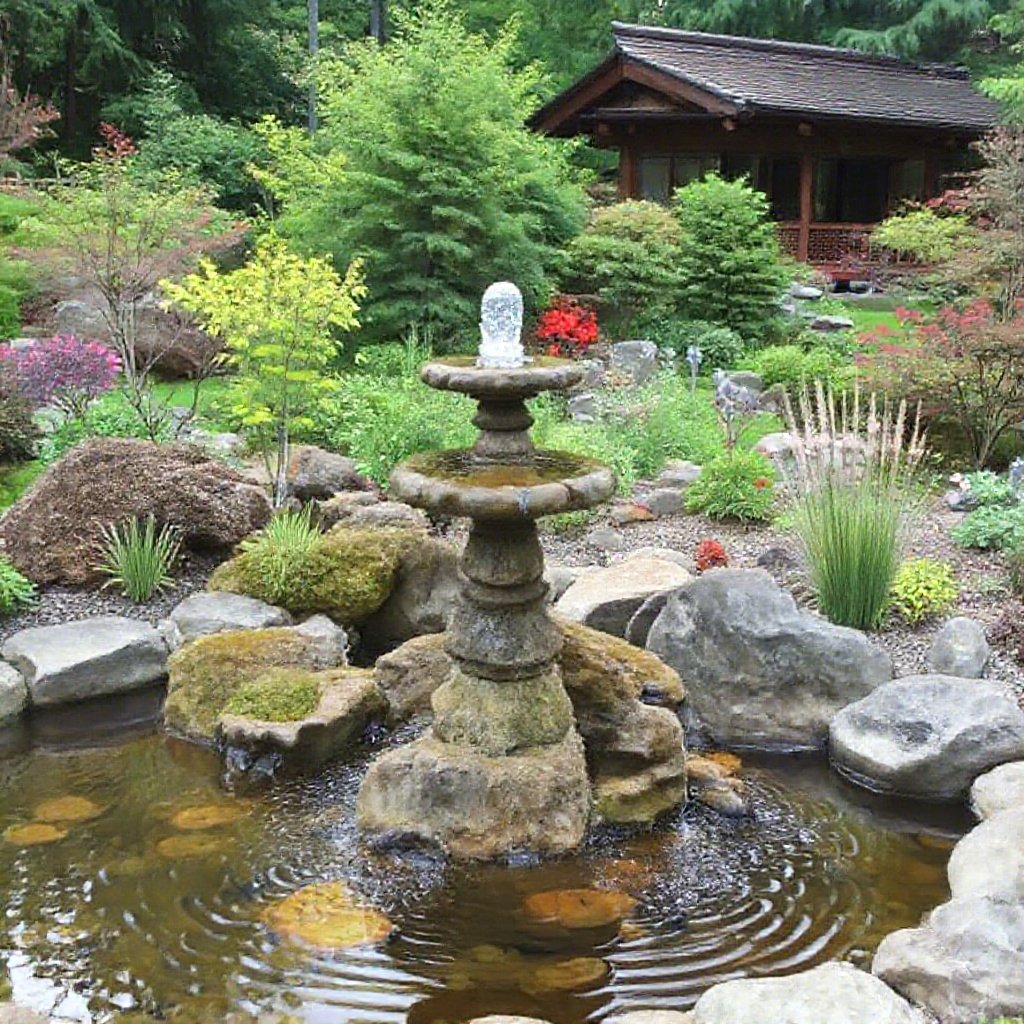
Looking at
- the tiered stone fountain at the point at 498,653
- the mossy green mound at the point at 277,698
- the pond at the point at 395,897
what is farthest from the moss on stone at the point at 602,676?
the mossy green mound at the point at 277,698

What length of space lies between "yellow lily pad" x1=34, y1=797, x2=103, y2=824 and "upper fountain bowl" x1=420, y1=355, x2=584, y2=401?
7.93ft

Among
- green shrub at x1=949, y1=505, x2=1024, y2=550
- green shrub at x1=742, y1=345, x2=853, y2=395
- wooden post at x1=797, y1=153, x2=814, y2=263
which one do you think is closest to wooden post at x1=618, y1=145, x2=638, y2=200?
wooden post at x1=797, y1=153, x2=814, y2=263

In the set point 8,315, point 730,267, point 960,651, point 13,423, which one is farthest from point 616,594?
point 8,315

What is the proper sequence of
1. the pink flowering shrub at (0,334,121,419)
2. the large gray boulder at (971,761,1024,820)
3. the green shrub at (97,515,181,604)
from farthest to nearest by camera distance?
the pink flowering shrub at (0,334,121,419) → the green shrub at (97,515,181,604) → the large gray boulder at (971,761,1024,820)

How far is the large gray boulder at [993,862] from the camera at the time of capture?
4.00m

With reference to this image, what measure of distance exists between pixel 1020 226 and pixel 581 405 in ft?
17.3

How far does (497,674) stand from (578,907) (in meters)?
1.01

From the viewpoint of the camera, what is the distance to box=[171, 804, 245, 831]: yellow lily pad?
5070mm

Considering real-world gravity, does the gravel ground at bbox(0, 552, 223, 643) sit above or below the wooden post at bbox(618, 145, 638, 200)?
below

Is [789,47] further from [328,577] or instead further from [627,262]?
[328,577]

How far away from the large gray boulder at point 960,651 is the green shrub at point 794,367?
6.30 metres

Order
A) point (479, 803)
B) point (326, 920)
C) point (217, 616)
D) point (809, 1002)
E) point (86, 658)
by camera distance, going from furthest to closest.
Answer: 1. point (217, 616)
2. point (86, 658)
3. point (479, 803)
4. point (326, 920)
5. point (809, 1002)

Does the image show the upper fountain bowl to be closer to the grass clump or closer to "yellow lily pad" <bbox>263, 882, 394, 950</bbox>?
"yellow lily pad" <bbox>263, 882, 394, 950</bbox>

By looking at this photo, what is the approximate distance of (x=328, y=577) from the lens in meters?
6.84
